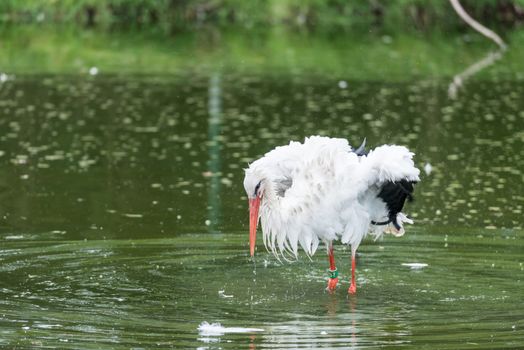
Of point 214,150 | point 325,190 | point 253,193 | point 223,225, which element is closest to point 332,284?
point 325,190

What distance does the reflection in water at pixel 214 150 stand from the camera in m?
13.7

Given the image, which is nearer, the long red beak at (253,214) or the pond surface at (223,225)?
the pond surface at (223,225)

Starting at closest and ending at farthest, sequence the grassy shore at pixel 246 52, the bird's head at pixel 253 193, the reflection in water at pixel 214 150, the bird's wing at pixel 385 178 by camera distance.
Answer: the bird's wing at pixel 385 178, the bird's head at pixel 253 193, the reflection in water at pixel 214 150, the grassy shore at pixel 246 52

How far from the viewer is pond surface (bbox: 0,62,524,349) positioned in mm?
9156

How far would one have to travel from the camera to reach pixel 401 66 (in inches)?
1121

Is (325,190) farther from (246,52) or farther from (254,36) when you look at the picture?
(254,36)

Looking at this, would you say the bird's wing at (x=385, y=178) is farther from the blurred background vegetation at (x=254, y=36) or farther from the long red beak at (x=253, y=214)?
the blurred background vegetation at (x=254, y=36)

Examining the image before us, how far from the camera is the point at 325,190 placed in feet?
33.5

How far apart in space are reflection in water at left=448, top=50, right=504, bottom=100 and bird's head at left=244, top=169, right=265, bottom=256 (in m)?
13.2

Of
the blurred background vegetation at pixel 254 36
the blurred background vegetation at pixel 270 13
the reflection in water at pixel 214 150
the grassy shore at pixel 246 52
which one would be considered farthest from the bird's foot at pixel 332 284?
the blurred background vegetation at pixel 270 13

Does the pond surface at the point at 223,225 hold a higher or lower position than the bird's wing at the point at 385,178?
lower

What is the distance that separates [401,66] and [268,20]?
41.0 feet

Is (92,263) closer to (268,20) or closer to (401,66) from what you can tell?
(401,66)

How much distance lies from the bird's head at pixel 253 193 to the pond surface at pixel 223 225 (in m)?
0.47
